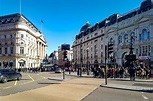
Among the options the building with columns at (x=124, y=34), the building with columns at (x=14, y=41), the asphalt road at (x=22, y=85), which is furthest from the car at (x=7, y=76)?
the building with columns at (x=14, y=41)

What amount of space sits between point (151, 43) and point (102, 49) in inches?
1175

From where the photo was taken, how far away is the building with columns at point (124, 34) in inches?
2080

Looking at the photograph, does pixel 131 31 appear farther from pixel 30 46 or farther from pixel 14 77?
pixel 30 46

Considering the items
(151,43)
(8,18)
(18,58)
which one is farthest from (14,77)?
(8,18)

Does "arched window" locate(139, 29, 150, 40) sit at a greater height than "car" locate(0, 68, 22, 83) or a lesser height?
greater

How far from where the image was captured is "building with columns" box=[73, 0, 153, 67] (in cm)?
5284

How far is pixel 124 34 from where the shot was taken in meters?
63.6

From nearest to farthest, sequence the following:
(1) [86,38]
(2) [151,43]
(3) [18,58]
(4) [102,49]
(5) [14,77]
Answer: (5) [14,77]
(2) [151,43]
(4) [102,49]
(3) [18,58]
(1) [86,38]

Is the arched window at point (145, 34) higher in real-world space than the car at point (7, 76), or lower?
higher

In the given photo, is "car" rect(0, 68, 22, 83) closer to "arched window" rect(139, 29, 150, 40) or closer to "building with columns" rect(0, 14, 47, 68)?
"arched window" rect(139, 29, 150, 40)

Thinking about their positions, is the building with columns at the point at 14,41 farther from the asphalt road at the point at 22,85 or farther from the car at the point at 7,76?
the asphalt road at the point at 22,85

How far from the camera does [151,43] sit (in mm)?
51719

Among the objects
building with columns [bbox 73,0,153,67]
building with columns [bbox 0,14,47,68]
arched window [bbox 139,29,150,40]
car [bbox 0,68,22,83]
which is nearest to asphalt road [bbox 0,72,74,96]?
car [bbox 0,68,22,83]

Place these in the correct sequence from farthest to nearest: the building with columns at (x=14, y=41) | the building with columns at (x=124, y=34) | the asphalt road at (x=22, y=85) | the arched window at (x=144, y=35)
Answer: the building with columns at (x=14, y=41)
the arched window at (x=144, y=35)
the building with columns at (x=124, y=34)
the asphalt road at (x=22, y=85)
